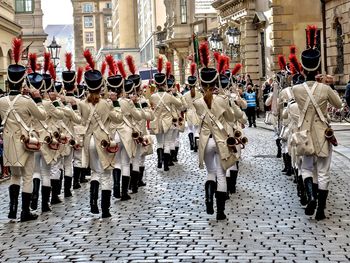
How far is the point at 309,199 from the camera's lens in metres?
12.5

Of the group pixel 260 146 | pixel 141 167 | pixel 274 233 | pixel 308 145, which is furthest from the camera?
pixel 260 146

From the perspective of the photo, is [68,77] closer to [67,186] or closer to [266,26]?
[67,186]

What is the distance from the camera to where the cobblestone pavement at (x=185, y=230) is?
1023cm

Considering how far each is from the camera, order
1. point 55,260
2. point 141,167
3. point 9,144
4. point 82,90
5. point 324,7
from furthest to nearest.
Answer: point 324,7, point 82,90, point 141,167, point 9,144, point 55,260

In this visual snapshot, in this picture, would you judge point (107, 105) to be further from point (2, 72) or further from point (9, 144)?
point (2, 72)

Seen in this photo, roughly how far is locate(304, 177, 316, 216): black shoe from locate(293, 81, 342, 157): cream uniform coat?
18.1 inches

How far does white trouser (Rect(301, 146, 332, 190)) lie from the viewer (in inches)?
480

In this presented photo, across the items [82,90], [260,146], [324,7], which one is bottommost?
[260,146]

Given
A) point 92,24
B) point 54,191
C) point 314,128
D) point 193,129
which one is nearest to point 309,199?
point 314,128

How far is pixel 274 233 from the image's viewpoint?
11.4 metres

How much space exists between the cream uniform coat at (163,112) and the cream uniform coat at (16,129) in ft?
24.0

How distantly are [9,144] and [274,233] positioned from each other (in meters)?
3.82

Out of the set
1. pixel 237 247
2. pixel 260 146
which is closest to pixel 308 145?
pixel 237 247

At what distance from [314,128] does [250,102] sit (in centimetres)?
2335
